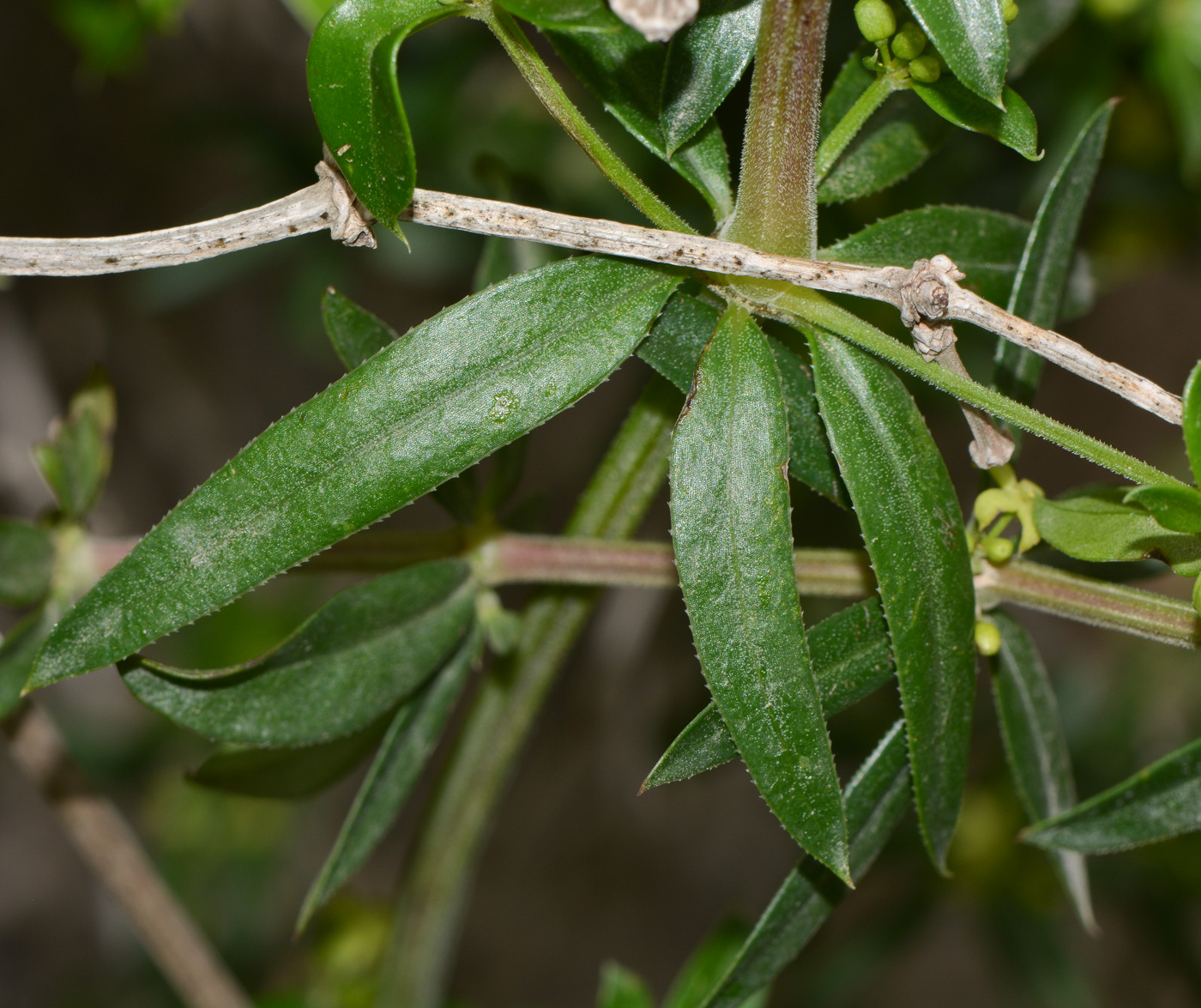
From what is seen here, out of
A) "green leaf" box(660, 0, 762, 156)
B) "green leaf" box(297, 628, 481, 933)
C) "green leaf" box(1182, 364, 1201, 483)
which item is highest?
"green leaf" box(660, 0, 762, 156)

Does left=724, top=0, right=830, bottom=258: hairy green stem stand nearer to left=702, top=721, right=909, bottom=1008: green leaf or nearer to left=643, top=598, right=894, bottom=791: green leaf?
left=643, top=598, right=894, bottom=791: green leaf

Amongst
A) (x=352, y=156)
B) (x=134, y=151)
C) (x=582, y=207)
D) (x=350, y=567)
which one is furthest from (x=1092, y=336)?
(x=352, y=156)

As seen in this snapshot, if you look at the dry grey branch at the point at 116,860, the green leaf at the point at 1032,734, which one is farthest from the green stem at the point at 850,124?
the dry grey branch at the point at 116,860

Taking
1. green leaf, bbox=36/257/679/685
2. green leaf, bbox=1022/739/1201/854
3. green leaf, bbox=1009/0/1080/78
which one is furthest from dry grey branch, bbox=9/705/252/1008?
green leaf, bbox=1009/0/1080/78

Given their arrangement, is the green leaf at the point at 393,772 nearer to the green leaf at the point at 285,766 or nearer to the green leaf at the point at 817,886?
the green leaf at the point at 285,766

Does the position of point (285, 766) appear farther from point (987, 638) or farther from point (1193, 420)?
point (1193, 420)

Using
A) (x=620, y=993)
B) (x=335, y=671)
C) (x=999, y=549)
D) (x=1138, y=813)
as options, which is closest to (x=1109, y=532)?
(x=999, y=549)
